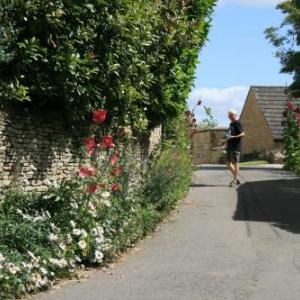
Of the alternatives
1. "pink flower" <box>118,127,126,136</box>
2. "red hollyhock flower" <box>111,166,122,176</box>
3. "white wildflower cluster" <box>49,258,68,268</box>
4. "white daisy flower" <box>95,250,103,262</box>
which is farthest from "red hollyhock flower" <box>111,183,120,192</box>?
"white wildflower cluster" <box>49,258,68,268</box>

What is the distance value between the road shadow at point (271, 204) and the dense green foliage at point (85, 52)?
3178 mm

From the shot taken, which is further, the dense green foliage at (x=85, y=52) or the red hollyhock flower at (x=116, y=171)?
the red hollyhock flower at (x=116, y=171)

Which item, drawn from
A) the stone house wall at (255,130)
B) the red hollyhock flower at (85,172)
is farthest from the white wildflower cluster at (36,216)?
the stone house wall at (255,130)

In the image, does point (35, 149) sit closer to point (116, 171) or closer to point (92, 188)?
point (92, 188)

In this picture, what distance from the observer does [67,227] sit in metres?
8.40

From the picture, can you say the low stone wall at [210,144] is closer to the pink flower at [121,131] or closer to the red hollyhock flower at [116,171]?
the pink flower at [121,131]

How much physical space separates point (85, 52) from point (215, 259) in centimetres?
344

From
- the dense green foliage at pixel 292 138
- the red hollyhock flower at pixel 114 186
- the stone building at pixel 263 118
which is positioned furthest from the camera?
the stone building at pixel 263 118

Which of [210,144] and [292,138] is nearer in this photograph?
[292,138]

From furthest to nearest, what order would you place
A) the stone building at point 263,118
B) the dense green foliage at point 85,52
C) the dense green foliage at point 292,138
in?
the stone building at point 263,118 < the dense green foliage at point 292,138 < the dense green foliage at point 85,52

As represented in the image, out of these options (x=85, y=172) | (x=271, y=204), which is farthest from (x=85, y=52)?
(x=271, y=204)

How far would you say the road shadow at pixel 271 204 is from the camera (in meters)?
12.7

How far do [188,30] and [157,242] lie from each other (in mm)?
4831

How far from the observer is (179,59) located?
14320 mm
